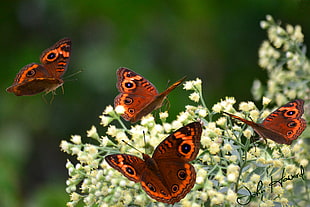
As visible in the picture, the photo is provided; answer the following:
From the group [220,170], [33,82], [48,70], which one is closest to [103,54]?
[48,70]

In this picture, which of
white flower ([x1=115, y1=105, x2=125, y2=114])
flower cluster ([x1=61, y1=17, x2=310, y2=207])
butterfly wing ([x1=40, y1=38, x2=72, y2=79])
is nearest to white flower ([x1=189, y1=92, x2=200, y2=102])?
flower cluster ([x1=61, y1=17, x2=310, y2=207])

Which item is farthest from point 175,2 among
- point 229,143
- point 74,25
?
point 229,143

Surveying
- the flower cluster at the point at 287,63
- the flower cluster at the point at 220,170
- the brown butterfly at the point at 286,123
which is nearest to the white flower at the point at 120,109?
the flower cluster at the point at 220,170

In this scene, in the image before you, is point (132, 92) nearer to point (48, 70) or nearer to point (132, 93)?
point (132, 93)

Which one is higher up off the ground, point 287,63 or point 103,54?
point 103,54

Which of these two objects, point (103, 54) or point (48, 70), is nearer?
point (48, 70)

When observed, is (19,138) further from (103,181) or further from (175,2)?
(103,181)

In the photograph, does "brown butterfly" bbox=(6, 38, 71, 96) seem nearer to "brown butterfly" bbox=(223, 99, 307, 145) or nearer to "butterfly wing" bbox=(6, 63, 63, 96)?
"butterfly wing" bbox=(6, 63, 63, 96)
